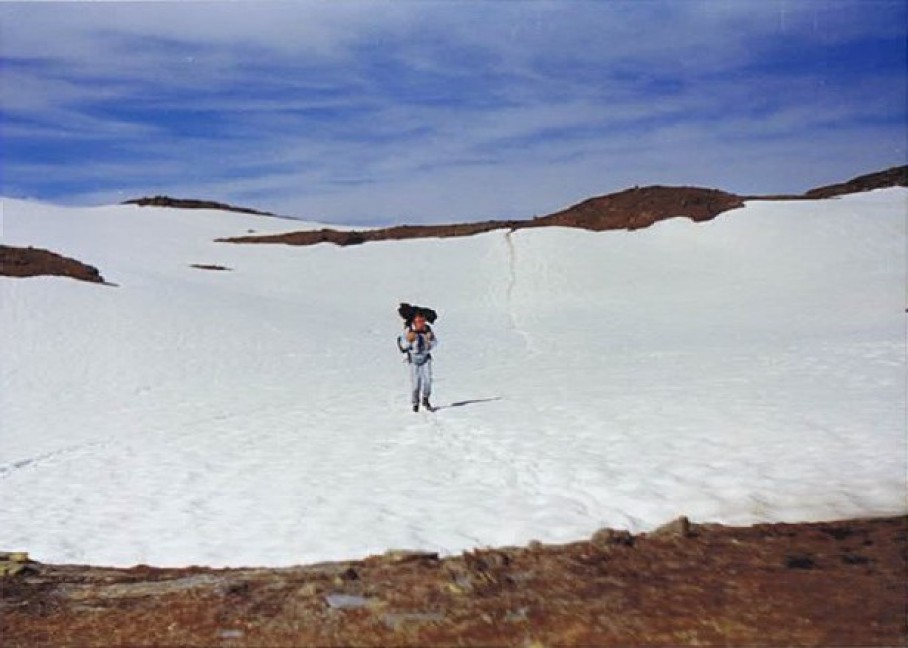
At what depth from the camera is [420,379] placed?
17516 millimetres

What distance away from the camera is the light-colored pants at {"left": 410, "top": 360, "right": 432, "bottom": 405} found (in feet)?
57.2

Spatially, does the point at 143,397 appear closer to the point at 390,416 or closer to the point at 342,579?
the point at 390,416

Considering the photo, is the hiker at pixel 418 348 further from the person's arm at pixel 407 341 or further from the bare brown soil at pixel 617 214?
the bare brown soil at pixel 617 214

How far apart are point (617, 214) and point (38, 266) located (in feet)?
110

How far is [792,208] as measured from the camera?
50625mm

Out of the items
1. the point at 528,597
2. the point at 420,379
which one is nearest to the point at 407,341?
the point at 420,379

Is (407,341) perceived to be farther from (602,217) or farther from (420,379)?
(602,217)

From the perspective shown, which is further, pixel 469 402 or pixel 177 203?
pixel 177 203

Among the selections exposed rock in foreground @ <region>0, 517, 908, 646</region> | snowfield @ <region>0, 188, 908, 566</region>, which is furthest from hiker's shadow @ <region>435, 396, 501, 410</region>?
exposed rock in foreground @ <region>0, 517, 908, 646</region>

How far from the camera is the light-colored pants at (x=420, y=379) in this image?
17422 millimetres

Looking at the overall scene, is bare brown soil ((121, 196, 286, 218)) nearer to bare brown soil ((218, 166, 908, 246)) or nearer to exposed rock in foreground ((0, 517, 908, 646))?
bare brown soil ((218, 166, 908, 246))

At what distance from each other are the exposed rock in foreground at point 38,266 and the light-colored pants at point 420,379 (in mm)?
21934

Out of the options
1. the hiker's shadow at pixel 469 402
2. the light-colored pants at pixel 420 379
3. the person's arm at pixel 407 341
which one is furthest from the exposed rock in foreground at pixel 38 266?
the person's arm at pixel 407 341

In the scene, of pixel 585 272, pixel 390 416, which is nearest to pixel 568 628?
pixel 390 416
